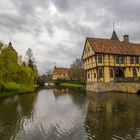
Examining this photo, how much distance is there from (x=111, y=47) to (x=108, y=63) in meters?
3.41

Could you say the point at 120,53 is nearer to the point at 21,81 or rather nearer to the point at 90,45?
the point at 90,45

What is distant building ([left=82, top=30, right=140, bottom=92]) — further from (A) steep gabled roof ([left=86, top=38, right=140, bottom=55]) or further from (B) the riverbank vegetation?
(B) the riverbank vegetation

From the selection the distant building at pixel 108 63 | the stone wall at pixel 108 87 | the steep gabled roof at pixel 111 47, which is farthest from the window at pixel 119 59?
the stone wall at pixel 108 87

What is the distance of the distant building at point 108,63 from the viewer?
34.5 m

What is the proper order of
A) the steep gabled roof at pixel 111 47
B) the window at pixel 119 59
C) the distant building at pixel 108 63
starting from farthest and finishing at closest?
1. the window at pixel 119 59
2. the steep gabled roof at pixel 111 47
3. the distant building at pixel 108 63

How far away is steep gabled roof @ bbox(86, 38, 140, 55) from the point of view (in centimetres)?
3530

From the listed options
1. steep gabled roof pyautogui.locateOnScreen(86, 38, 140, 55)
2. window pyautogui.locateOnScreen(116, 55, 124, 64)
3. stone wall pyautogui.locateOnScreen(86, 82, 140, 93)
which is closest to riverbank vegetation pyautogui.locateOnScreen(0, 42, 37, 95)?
stone wall pyautogui.locateOnScreen(86, 82, 140, 93)

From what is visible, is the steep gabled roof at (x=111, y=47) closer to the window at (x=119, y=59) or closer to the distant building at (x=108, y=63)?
the distant building at (x=108, y=63)

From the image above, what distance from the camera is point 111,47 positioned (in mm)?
36750

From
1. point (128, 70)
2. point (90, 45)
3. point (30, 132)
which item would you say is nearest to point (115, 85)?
point (128, 70)

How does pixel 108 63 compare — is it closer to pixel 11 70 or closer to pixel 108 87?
pixel 108 87

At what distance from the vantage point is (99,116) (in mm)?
14508

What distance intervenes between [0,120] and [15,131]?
11.8ft

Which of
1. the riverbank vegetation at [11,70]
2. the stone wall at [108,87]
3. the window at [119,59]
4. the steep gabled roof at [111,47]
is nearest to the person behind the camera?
the riverbank vegetation at [11,70]
